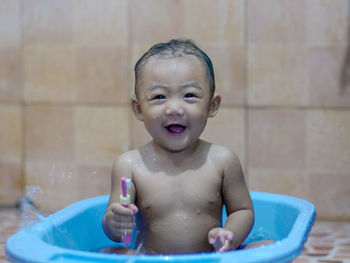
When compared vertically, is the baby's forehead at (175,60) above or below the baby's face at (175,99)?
above

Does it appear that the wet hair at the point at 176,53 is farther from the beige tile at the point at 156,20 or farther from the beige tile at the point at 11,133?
the beige tile at the point at 11,133

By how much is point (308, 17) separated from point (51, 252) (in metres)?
1.44

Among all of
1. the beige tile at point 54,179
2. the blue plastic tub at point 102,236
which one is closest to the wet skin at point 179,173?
the blue plastic tub at point 102,236

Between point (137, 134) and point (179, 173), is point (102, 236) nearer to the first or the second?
point (179, 173)

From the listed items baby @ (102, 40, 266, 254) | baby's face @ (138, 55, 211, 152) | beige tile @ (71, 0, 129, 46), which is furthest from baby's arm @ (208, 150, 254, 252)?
beige tile @ (71, 0, 129, 46)

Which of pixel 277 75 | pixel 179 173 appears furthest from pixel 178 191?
pixel 277 75

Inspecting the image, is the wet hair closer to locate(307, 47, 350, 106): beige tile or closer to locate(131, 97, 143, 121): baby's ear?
locate(131, 97, 143, 121): baby's ear

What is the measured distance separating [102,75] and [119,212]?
1.19 metres

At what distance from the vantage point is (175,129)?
105cm

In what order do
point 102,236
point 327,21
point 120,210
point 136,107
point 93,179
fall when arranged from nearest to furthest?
point 120,210 < point 136,107 < point 102,236 < point 327,21 < point 93,179

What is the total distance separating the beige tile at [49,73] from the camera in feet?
6.73

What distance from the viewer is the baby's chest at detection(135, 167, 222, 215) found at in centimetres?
106

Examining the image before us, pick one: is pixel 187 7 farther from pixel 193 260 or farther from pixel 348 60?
pixel 193 260

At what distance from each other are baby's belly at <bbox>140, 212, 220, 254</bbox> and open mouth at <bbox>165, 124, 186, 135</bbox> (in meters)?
0.17
